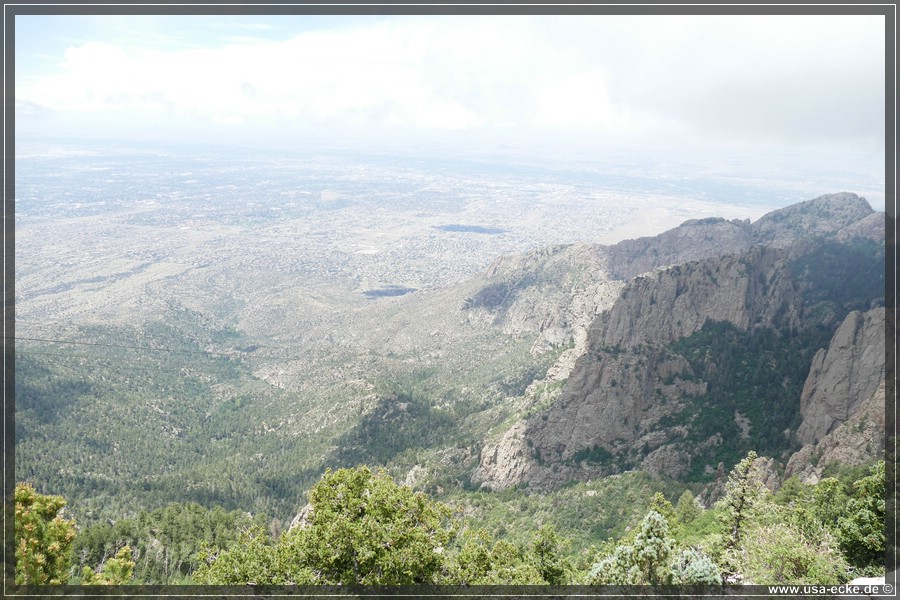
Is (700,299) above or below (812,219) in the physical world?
below

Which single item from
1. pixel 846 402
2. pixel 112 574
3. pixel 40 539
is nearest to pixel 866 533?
pixel 112 574

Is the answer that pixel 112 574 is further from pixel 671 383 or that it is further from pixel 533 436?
pixel 671 383

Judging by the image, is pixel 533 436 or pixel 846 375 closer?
pixel 846 375

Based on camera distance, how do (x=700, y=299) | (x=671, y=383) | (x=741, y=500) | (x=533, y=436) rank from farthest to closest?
(x=700, y=299), (x=533, y=436), (x=671, y=383), (x=741, y=500)

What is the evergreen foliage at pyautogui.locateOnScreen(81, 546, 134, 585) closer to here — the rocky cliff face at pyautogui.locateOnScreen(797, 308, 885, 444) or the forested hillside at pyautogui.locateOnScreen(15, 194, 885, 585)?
the forested hillside at pyautogui.locateOnScreen(15, 194, 885, 585)

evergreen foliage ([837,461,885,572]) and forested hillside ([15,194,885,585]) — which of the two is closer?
forested hillside ([15,194,885,585])

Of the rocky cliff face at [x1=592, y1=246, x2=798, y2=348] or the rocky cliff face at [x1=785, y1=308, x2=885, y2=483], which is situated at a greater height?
the rocky cliff face at [x1=592, y1=246, x2=798, y2=348]

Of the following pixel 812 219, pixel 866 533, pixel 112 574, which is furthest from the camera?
pixel 812 219

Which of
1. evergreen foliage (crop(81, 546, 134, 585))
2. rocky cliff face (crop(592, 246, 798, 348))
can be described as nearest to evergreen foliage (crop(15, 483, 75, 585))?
evergreen foliage (crop(81, 546, 134, 585))

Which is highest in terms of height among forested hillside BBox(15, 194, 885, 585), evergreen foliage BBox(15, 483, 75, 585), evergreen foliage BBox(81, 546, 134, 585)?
evergreen foliage BBox(15, 483, 75, 585)
